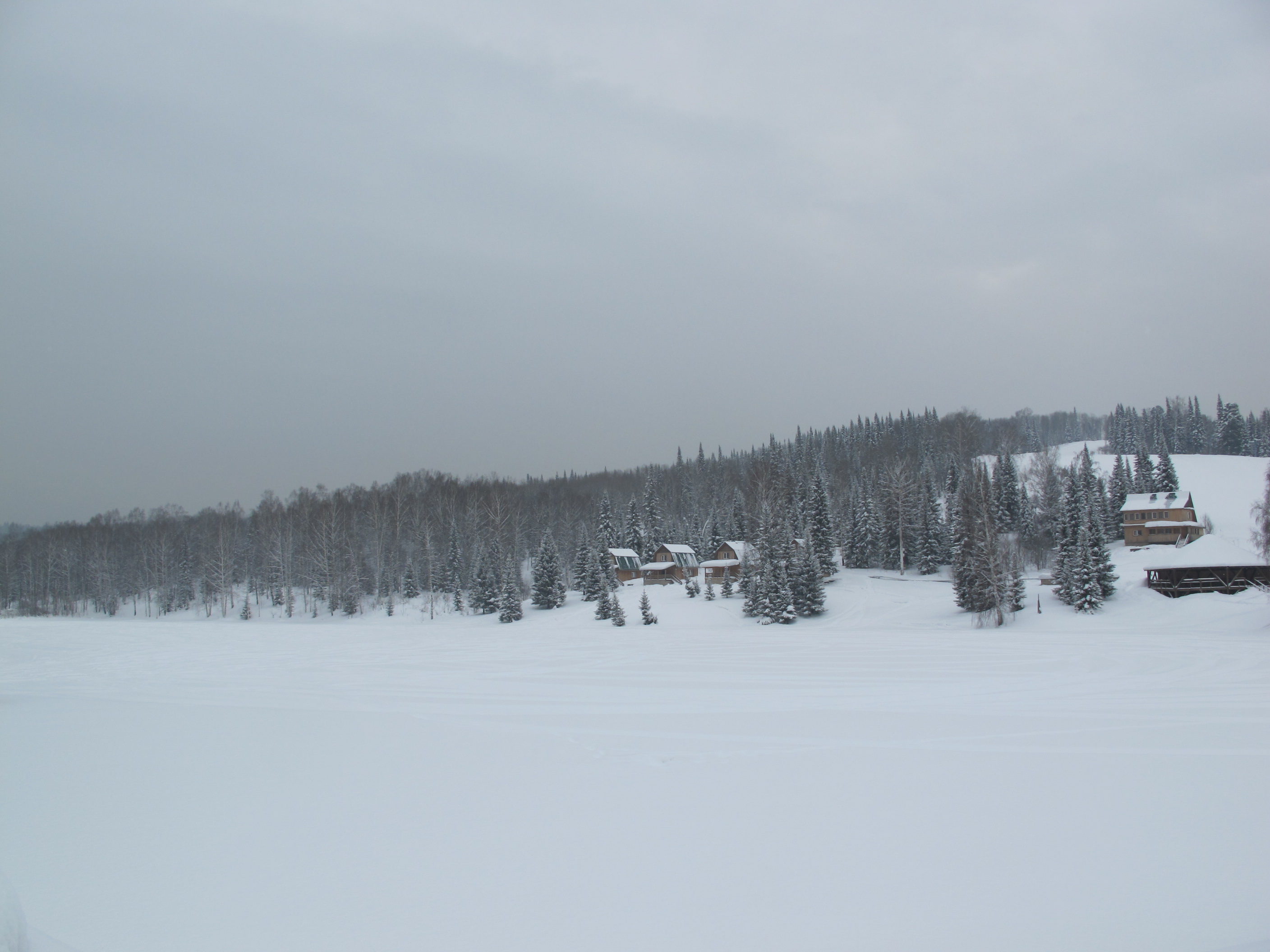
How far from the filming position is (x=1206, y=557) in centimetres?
4384

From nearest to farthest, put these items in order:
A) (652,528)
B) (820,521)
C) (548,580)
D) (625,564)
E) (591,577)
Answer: (548,580) → (591,577) → (820,521) → (625,564) → (652,528)

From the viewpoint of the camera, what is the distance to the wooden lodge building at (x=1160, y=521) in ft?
211

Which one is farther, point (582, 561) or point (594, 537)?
point (594, 537)

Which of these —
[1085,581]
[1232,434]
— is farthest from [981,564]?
[1232,434]

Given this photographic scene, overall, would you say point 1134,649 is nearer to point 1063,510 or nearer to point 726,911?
point 726,911

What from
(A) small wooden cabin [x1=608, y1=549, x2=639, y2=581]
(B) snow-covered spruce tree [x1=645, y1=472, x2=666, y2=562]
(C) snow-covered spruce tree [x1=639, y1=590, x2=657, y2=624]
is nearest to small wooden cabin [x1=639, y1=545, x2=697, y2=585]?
(A) small wooden cabin [x1=608, y1=549, x2=639, y2=581]

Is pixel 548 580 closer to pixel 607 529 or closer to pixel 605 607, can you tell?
pixel 605 607

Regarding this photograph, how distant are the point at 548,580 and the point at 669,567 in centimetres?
1697

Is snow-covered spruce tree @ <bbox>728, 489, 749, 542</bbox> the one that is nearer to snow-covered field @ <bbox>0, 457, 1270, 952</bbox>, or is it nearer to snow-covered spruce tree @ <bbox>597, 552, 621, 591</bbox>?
snow-covered spruce tree @ <bbox>597, 552, 621, 591</bbox>

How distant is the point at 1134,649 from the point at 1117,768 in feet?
66.9

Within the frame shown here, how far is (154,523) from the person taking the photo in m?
105

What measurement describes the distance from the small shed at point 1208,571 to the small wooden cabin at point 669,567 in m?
38.5

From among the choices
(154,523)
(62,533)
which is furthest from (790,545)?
(62,533)

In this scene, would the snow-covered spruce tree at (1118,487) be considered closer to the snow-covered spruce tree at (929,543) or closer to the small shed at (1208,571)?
the snow-covered spruce tree at (929,543)
